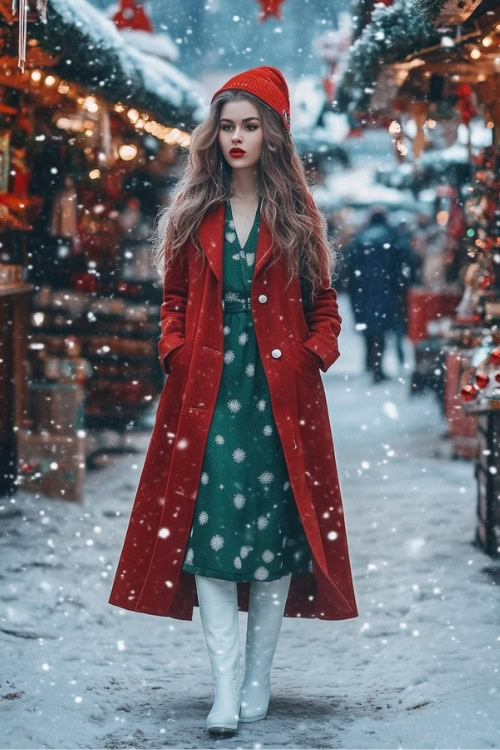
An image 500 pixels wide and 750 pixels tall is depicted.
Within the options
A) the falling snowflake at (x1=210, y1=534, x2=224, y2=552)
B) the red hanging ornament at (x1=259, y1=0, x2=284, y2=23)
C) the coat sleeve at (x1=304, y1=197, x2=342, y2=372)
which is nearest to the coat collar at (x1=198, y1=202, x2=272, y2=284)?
the coat sleeve at (x1=304, y1=197, x2=342, y2=372)

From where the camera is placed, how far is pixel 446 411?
9969 mm

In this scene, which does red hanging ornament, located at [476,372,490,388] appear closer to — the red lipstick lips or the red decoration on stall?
the red lipstick lips

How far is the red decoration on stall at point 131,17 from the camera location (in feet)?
26.6

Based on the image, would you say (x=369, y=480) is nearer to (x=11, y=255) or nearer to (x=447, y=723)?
→ (x=11, y=255)

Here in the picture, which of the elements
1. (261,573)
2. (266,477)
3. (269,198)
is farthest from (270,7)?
(261,573)

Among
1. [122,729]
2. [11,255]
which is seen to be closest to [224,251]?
[122,729]

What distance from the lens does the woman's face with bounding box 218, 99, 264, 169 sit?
370cm

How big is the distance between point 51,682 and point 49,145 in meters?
4.59

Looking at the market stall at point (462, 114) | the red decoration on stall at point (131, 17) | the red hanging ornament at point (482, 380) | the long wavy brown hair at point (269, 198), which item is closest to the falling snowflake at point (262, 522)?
the long wavy brown hair at point (269, 198)

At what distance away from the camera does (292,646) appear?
4.97 meters

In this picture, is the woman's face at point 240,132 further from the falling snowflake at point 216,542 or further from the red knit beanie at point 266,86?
the falling snowflake at point 216,542

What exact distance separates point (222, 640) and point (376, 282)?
902 cm

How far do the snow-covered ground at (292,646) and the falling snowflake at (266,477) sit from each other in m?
0.83

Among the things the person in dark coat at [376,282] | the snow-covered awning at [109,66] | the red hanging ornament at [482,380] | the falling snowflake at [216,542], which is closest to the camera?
the falling snowflake at [216,542]
